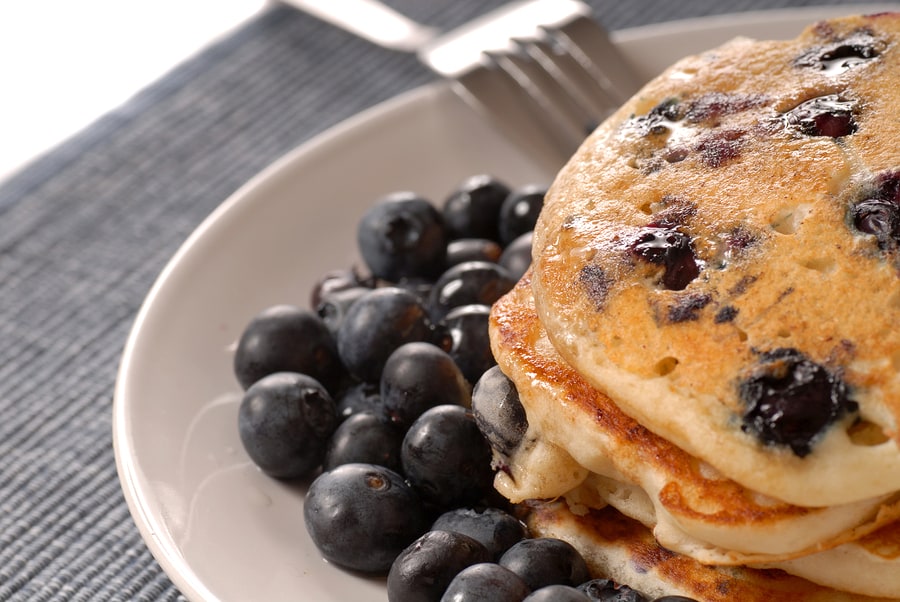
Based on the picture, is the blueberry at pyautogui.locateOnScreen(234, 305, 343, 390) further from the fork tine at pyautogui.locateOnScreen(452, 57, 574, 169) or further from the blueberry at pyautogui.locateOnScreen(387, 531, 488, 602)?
the fork tine at pyautogui.locateOnScreen(452, 57, 574, 169)

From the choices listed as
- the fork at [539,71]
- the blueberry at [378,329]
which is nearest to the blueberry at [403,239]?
the blueberry at [378,329]

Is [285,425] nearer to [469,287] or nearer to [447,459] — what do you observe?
[447,459]

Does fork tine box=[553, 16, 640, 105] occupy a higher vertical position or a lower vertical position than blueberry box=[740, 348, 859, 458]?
lower

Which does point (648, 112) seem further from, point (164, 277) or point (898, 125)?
point (164, 277)

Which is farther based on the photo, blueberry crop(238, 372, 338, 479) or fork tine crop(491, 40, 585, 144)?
fork tine crop(491, 40, 585, 144)

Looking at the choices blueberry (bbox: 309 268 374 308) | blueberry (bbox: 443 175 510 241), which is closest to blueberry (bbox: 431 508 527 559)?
blueberry (bbox: 309 268 374 308)

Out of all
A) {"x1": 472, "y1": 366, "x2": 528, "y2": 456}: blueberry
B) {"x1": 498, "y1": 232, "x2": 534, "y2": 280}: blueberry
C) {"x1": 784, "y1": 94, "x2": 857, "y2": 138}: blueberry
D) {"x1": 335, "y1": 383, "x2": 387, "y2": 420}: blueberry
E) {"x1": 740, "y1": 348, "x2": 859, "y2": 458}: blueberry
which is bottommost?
{"x1": 335, "y1": 383, "x2": 387, "y2": 420}: blueberry

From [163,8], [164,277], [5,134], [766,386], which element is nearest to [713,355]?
[766,386]
